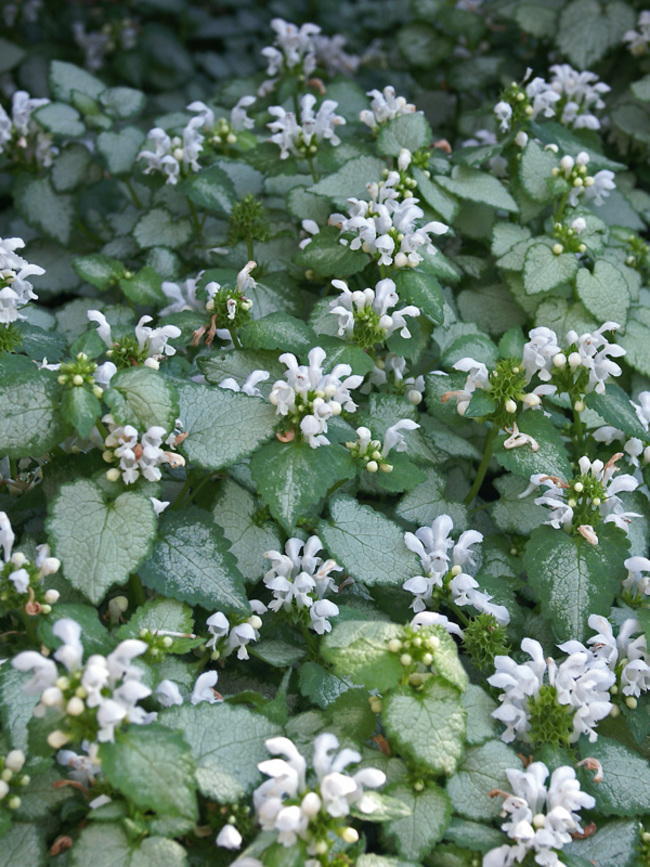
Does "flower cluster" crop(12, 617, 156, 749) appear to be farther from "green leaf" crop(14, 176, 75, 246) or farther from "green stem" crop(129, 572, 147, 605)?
"green leaf" crop(14, 176, 75, 246)

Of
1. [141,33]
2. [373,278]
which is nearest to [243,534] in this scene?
[373,278]

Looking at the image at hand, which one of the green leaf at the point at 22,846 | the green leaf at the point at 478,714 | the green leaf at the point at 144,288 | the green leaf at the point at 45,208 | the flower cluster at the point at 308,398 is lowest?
the green leaf at the point at 45,208

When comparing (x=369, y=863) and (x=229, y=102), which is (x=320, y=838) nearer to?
(x=369, y=863)

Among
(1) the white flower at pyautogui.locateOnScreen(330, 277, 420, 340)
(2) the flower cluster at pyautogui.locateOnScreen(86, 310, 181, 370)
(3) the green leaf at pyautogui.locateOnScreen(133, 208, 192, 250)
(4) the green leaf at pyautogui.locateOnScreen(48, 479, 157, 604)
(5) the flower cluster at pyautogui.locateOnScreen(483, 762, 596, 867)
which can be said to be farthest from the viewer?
(3) the green leaf at pyautogui.locateOnScreen(133, 208, 192, 250)

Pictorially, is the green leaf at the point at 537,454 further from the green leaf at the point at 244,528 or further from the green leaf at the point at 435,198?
the green leaf at the point at 435,198

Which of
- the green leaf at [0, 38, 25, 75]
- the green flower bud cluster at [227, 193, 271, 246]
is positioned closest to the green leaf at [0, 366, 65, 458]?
the green flower bud cluster at [227, 193, 271, 246]

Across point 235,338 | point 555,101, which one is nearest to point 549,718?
point 235,338

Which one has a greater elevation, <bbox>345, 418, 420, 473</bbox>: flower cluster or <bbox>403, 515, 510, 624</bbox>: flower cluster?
<bbox>345, 418, 420, 473</bbox>: flower cluster

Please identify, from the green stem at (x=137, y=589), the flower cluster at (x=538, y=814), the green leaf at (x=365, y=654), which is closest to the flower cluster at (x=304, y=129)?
the green stem at (x=137, y=589)
